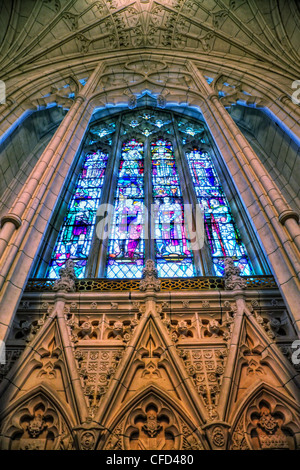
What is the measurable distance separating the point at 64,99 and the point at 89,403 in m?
8.46

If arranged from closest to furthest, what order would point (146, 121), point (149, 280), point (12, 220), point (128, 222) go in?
point (12, 220)
point (149, 280)
point (128, 222)
point (146, 121)

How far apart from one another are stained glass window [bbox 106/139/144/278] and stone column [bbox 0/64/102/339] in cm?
175

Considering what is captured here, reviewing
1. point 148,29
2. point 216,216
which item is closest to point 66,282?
point 216,216

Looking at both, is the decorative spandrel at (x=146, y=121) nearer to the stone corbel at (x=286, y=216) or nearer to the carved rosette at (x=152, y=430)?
the stone corbel at (x=286, y=216)

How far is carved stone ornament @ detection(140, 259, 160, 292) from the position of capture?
18.7ft

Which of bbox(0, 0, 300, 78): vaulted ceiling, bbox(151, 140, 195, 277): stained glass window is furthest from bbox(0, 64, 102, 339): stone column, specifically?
bbox(0, 0, 300, 78): vaulted ceiling

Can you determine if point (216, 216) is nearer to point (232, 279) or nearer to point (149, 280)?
point (232, 279)

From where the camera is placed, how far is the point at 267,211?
224 inches

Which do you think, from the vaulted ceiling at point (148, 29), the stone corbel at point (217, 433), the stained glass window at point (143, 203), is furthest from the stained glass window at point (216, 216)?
the vaulted ceiling at point (148, 29)

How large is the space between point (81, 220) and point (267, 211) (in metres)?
4.43

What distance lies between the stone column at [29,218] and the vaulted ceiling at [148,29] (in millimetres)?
4253

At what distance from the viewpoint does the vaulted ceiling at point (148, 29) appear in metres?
10.6

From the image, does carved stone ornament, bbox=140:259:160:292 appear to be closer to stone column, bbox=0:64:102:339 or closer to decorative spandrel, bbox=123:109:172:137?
stone column, bbox=0:64:102:339
